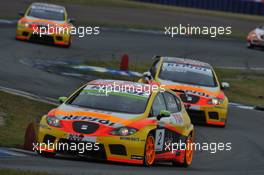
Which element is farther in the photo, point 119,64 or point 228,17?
point 228,17

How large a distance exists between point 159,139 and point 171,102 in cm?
134

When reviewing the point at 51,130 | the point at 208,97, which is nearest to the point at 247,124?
the point at 208,97

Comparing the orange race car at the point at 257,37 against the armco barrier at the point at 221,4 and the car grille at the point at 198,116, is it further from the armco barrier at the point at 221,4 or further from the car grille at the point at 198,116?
the car grille at the point at 198,116

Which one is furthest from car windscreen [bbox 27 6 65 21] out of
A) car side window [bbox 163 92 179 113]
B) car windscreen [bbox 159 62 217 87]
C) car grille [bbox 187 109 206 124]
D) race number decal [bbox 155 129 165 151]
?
race number decal [bbox 155 129 165 151]

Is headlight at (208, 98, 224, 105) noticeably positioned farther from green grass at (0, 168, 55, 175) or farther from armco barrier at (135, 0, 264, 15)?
armco barrier at (135, 0, 264, 15)

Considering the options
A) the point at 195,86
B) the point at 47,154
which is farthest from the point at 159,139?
the point at 195,86

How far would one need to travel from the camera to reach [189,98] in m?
20.8

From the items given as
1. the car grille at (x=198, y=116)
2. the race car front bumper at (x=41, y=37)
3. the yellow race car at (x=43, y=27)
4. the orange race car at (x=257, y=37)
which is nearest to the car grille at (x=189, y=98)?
the car grille at (x=198, y=116)

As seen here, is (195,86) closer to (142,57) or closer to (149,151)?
(149,151)

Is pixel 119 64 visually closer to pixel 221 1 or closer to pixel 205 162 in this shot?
pixel 205 162

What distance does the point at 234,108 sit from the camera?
24.7 metres

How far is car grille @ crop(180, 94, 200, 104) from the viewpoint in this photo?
20.8m

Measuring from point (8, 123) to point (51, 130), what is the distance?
4.06m

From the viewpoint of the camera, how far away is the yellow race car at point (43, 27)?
33025 millimetres
